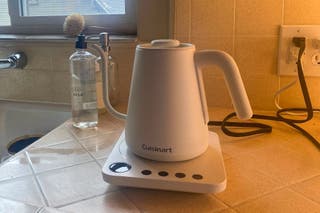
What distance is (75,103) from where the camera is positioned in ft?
2.74

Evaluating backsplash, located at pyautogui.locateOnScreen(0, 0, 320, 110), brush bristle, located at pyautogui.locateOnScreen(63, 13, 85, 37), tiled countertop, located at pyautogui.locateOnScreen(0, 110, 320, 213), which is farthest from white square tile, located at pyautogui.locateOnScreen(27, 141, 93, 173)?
brush bristle, located at pyautogui.locateOnScreen(63, 13, 85, 37)

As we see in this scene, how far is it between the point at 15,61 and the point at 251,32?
2.61 feet

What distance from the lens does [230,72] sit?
0.53 metres

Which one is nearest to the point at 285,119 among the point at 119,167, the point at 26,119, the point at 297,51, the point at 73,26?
the point at 297,51

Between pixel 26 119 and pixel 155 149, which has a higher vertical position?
pixel 155 149

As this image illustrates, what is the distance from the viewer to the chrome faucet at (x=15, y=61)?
3.65 feet

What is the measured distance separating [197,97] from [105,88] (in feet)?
0.73

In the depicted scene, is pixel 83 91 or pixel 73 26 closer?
pixel 83 91

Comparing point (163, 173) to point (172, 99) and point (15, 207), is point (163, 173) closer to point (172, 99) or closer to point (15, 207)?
point (172, 99)

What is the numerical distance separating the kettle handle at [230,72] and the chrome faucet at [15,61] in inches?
32.2

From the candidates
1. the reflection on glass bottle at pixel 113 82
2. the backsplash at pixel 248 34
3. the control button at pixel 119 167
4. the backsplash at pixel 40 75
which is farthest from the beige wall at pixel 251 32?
the control button at pixel 119 167

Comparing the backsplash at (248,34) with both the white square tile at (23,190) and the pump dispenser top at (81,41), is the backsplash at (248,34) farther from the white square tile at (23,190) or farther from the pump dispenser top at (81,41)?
the white square tile at (23,190)

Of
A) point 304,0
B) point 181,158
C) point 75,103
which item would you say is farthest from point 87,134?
point 304,0

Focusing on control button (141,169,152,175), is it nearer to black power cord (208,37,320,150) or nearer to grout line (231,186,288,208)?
grout line (231,186,288,208)
